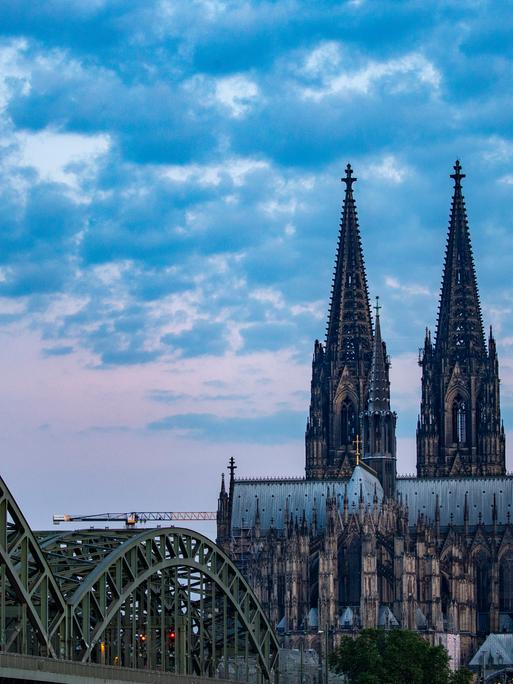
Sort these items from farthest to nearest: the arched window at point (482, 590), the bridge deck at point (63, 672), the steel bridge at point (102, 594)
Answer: the arched window at point (482, 590), the steel bridge at point (102, 594), the bridge deck at point (63, 672)

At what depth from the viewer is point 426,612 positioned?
173250 mm

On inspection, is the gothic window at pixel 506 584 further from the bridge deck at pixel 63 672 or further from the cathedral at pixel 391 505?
the bridge deck at pixel 63 672

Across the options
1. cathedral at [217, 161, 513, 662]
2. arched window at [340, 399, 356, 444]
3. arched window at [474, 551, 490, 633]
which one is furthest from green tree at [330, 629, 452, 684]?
arched window at [340, 399, 356, 444]

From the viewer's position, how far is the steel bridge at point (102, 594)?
76.1 metres

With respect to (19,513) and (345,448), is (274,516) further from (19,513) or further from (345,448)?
(19,513)

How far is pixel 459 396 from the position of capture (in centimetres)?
19312

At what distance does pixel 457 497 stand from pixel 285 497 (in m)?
15.0

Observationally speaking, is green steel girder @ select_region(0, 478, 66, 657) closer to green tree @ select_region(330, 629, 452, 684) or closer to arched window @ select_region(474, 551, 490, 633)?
green tree @ select_region(330, 629, 452, 684)

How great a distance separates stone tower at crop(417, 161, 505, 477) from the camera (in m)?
192

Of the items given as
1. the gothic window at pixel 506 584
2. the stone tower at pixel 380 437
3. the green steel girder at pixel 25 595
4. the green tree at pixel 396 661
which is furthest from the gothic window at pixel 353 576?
the green steel girder at pixel 25 595

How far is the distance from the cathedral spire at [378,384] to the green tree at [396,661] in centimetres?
3956

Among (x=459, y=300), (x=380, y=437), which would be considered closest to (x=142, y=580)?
(x=380, y=437)

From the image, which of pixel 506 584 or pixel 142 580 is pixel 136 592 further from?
pixel 506 584

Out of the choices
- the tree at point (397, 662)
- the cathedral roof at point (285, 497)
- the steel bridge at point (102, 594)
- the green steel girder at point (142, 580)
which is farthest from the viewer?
the cathedral roof at point (285, 497)
